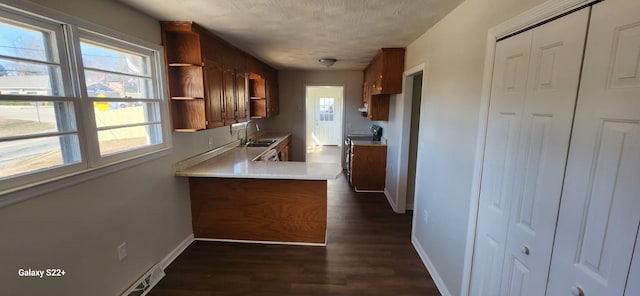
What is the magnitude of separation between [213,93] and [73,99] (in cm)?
126

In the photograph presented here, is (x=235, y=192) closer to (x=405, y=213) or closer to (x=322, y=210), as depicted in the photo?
(x=322, y=210)

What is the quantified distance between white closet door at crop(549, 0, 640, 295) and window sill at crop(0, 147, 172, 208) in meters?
2.60

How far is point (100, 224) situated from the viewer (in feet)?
5.98

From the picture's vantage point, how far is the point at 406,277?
7.78 feet

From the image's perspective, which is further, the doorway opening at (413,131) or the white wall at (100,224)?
the doorway opening at (413,131)

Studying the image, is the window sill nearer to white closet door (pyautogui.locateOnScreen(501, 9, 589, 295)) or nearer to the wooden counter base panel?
the wooden counter base panel

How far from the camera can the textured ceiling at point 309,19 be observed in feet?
6.27

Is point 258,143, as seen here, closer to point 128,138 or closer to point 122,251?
point 128,138

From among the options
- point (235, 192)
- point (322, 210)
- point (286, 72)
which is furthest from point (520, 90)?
point (286, 72)

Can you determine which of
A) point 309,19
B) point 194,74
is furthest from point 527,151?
point 194,74

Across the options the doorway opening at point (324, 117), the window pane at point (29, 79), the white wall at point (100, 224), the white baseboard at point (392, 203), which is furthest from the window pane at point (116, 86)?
the doorway opening at point (324, 117)

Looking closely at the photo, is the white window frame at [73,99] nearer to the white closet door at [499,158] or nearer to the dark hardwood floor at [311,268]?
the dark hardwood floor at [311,268]

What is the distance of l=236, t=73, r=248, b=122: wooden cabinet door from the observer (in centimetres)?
360

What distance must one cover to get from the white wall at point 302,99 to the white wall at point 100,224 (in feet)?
11.4
